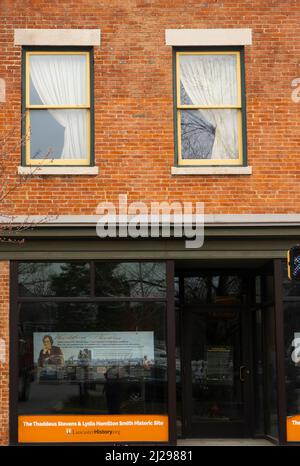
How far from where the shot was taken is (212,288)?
14828mm

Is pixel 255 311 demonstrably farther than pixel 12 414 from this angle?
Yes

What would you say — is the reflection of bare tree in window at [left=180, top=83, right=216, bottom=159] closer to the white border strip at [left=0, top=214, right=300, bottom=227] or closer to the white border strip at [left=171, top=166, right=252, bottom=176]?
the white border strip at [left=171, top=166, right=252, bottom=176]

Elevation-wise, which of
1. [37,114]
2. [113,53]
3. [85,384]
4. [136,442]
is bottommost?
[136,442]

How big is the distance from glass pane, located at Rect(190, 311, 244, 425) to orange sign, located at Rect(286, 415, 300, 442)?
1762mm

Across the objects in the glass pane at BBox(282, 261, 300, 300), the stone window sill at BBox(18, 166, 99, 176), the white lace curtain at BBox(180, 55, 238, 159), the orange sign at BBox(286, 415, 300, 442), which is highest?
the white lace curtain at BBox(180, 55, 238, 159)

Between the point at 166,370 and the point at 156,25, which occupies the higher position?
the point at 156,25

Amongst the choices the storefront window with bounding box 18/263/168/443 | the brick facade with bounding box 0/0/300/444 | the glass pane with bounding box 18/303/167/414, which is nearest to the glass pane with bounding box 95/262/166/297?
the storefront window with bounding box 18/263/168/443

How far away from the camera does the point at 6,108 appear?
43.2 ft

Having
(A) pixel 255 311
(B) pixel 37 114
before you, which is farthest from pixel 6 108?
(A) pixel 255 311

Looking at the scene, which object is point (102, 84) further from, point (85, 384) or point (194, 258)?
point (85, 384)

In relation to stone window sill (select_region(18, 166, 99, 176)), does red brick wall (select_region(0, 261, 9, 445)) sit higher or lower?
lower

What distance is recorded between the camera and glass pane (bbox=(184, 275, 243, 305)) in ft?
48.5

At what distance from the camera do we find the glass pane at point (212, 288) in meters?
14.8

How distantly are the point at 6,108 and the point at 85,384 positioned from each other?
4.49 metres
